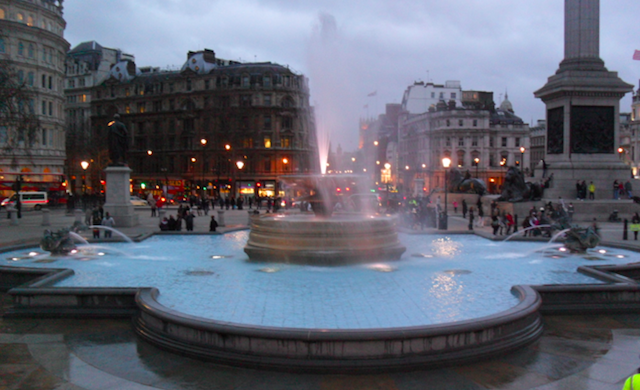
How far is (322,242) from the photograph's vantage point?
14625mm

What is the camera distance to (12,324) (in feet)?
32.9

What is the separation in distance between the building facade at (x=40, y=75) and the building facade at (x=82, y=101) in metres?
13.0

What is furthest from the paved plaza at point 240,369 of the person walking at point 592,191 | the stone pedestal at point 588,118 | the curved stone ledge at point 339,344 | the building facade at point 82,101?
the building facade at point 82,101

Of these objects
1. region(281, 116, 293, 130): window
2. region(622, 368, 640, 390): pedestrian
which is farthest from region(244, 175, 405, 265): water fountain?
region(281, 116, 293, 130): window

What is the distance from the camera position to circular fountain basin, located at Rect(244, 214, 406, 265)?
47.8 feet

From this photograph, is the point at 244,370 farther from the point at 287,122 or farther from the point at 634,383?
the point at 287,122

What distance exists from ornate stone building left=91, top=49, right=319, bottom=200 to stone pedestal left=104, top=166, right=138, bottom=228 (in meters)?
41.7

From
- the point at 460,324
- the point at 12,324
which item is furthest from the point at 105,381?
the point at 460,324

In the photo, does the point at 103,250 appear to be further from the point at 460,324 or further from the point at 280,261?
the point at 460,324

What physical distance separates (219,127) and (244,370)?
68.4 m

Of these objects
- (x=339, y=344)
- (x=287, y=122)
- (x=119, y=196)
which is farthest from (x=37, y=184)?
(x=339, y=344)

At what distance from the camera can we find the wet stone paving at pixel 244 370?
7.26m

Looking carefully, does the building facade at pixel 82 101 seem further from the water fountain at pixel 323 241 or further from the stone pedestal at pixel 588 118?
the water fountain at pixel 323 241

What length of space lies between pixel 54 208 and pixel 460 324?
51904 mm
